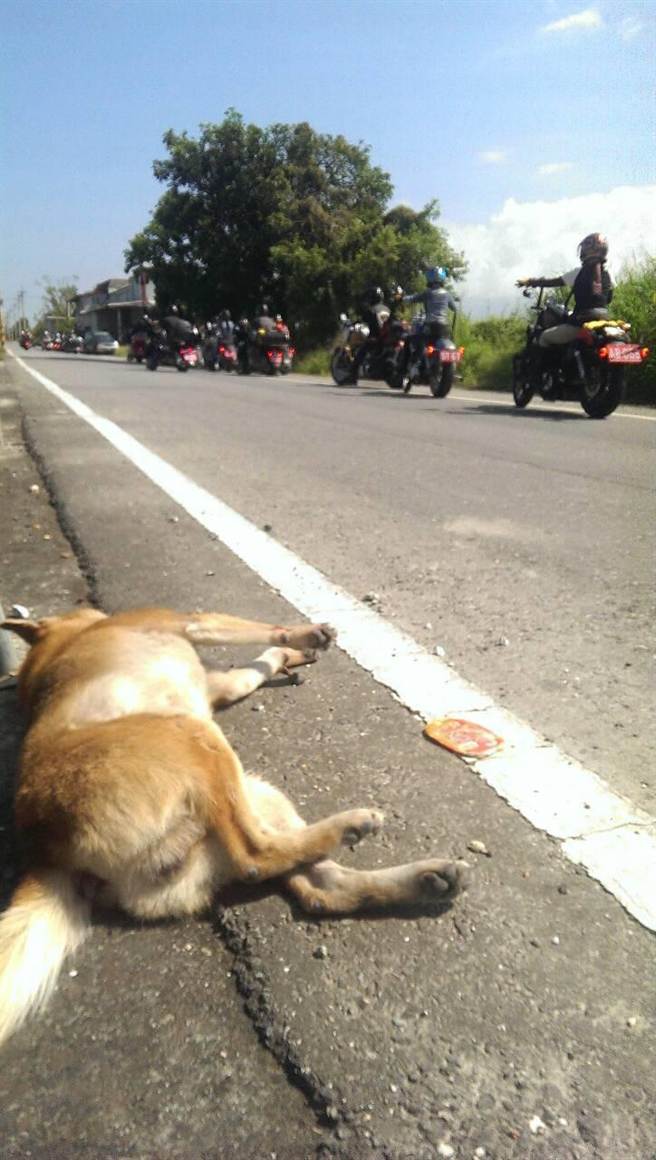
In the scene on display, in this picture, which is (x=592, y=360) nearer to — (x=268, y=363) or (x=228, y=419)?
(x=228, y=419)

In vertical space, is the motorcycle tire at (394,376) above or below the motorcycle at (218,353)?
above

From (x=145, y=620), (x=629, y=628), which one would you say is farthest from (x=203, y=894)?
(x=629, y=628)

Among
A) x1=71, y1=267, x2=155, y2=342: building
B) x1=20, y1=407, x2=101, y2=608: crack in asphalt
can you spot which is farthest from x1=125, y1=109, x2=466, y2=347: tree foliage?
x1=71, y1=267, x2=155, y2=342: building

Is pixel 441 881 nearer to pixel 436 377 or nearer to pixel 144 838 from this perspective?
pixel 144 838

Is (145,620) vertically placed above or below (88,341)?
above

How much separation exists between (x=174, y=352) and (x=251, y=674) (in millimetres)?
26503

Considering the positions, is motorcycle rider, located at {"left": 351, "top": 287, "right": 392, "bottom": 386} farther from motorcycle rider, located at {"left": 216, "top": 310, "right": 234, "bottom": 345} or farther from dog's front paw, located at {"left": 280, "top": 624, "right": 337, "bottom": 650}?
dog's front paw, located at {"left": 280, "top": 624, "right": 337, "bottom": 650}

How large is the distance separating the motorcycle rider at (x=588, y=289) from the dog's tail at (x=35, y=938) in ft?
35.7

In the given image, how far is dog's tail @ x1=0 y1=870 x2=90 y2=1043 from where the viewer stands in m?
1.61

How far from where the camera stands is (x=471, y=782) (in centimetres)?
232

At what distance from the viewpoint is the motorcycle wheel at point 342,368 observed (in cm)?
1848

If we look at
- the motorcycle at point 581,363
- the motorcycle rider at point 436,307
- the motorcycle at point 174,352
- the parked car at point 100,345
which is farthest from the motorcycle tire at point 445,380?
the parked car at point 100,345

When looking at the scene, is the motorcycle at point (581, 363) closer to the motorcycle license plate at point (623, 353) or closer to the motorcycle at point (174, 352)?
the motorcycle license plate at point (623, 353)

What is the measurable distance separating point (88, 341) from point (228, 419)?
63025mm
